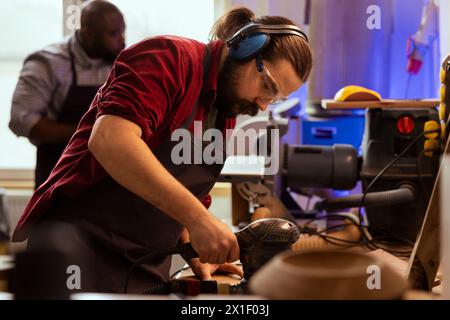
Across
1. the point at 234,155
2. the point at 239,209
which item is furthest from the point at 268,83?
the point at 234,155

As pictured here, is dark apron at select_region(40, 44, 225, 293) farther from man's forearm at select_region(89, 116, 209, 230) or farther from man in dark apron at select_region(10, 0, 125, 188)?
A: man in dark apron at select_region(10, 0, 125, 188)

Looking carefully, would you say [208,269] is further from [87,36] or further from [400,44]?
[400,44]

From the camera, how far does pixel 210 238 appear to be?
3.73ft

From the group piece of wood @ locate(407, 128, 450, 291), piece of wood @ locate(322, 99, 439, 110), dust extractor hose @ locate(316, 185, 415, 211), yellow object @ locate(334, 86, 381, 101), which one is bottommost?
dust extractor hose @ locate(316, 185, 415, 211)

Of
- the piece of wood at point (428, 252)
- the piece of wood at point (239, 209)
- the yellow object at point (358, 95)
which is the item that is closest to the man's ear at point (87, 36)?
the piece of wood at point (239, 209)

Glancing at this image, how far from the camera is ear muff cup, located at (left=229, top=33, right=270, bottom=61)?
1.33 metres

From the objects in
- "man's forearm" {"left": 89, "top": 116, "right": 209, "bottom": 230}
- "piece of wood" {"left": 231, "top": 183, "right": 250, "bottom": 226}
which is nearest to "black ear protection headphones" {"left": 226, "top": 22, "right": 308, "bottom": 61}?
"man's forearm" {"left": 89, "top": 116, "right": 209, "bottom": 230}

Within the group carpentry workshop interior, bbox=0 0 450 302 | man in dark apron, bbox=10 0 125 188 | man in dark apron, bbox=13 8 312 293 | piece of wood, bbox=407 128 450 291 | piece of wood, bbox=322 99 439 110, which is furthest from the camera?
man in dark apron, bbox=10 0 125 188

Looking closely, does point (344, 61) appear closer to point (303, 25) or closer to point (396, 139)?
point (303, 25)

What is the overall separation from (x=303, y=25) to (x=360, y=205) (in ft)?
4.16

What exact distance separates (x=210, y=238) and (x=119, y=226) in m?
0.35

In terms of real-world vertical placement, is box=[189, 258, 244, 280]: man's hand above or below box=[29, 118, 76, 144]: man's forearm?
below
